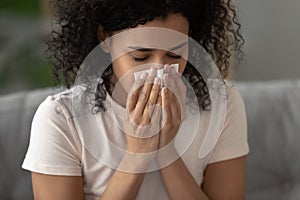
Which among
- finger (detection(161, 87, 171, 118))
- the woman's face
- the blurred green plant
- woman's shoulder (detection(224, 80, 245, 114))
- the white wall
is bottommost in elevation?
the white wall

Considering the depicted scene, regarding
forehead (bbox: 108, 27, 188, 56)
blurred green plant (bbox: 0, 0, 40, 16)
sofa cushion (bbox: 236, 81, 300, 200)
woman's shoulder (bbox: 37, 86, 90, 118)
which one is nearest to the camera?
forehead (bbox: 108, 27, 188, 56)

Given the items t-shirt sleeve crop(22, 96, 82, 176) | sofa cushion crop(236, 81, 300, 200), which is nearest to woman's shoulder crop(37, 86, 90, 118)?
t-shirt sleeve crop(22, 96, 82, 176)

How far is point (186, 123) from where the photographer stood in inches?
40.4

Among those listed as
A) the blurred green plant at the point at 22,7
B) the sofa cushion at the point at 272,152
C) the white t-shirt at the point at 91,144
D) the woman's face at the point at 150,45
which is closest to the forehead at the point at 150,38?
the woman's face at the point at 150,45

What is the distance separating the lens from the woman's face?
88 cm

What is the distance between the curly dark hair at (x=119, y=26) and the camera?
890mm

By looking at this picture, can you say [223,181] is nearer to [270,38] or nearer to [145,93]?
[145,93]

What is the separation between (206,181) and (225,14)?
293 millimetres

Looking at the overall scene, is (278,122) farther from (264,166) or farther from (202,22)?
(202,22)

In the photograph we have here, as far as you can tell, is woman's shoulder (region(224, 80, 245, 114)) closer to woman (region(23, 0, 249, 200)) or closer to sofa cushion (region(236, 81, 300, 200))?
woman (region(23, 0, 249, 200))

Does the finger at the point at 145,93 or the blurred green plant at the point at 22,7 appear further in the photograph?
the blurred green plant at the point at 22,7

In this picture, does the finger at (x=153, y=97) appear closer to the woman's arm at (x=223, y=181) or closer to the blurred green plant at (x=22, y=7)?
the woman's arm at (x=223, y=181)

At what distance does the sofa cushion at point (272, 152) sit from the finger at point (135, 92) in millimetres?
468

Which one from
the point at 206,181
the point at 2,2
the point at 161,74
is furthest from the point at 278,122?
the point at 2,2
